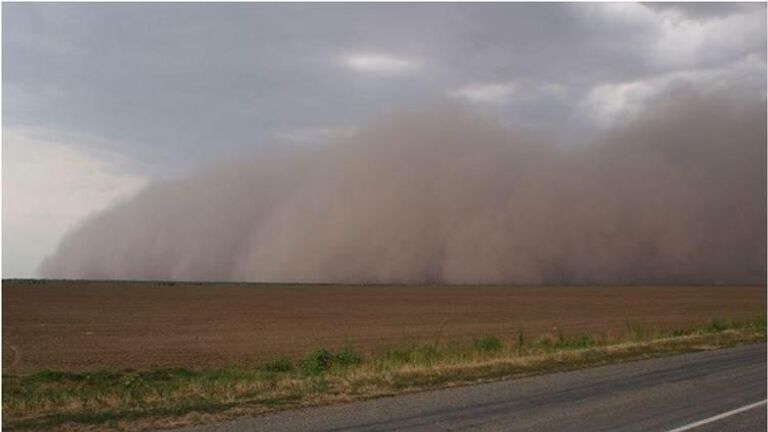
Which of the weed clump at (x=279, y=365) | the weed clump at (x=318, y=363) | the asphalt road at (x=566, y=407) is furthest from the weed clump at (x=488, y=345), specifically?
the asphalt road at (x=566, y=407)

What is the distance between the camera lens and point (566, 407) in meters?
8.98

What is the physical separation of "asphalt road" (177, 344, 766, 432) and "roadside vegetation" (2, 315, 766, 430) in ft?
2.11

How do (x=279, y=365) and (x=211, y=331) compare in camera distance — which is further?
(x=211, y=331)

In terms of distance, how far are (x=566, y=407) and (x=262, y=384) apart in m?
4.44

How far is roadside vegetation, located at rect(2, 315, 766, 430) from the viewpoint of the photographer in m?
8.45

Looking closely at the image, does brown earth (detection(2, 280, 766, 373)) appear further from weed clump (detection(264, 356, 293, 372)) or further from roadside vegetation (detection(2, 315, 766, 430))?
roadside vegetation (detection(2, 315, 766, 430))

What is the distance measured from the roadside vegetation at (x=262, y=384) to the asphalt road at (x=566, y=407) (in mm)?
642

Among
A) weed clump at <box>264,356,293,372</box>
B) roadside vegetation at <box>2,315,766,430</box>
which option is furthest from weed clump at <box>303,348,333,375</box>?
weed clump at <box>264,356,293,372</box>

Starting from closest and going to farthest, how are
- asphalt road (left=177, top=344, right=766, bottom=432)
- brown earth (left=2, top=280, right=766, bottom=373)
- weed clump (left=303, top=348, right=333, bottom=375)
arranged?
asphalt road (left=177, top=344, right=766, bottom=432) → weed clump (left=303, top=348, right=333, bottom=375) → brown earth (left=2, top=280, right=766, bottom=373)

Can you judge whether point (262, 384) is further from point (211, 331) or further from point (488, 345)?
point (211, 331)

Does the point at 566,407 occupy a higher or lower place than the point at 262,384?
lower

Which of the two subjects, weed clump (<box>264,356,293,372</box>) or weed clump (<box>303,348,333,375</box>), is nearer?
weed clump (<box>303,348,333,375</box>)

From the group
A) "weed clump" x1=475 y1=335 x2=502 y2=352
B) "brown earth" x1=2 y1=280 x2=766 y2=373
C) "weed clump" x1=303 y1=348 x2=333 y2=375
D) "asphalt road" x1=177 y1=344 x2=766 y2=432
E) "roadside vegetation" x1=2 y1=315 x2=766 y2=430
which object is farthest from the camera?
"brown earth" x1=2 y1=280 x2=766 y2=373

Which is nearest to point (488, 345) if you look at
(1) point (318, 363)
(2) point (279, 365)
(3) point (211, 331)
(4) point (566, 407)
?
(1) point (318, 363)
